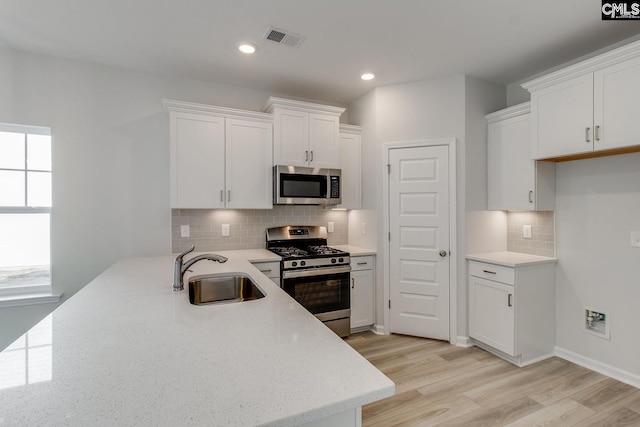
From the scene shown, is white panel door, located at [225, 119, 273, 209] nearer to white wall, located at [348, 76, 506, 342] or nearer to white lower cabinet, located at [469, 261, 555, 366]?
white wall, located at [348, 76, 506, 342]

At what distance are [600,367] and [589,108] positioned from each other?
7.02 ft

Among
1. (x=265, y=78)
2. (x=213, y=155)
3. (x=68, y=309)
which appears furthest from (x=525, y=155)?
(x=68, y=309)

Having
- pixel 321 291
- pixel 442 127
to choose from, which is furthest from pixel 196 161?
pixel 442 127

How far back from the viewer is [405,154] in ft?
11.1

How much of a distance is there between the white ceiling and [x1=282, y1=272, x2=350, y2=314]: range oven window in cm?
209

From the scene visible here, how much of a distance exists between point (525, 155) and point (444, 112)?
0.87 meters

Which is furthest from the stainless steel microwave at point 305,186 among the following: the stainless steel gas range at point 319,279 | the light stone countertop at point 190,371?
the light stone countertop at point 190,371

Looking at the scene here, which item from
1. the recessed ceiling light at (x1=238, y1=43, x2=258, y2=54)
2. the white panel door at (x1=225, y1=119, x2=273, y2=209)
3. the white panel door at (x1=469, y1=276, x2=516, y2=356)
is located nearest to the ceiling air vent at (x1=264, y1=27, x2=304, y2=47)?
the recessed ceiling light at (x1=238, y1=43, x2=258, y2=54)

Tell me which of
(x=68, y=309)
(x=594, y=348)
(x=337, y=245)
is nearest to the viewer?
(x=68, y=309)

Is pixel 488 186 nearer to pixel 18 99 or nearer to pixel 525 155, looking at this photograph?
pixel 525 155

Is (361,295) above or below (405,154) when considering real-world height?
below

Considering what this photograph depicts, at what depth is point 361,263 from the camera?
3.46 m

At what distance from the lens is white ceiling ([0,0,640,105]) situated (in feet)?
7.02

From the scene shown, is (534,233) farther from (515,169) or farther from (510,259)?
(515,169)
